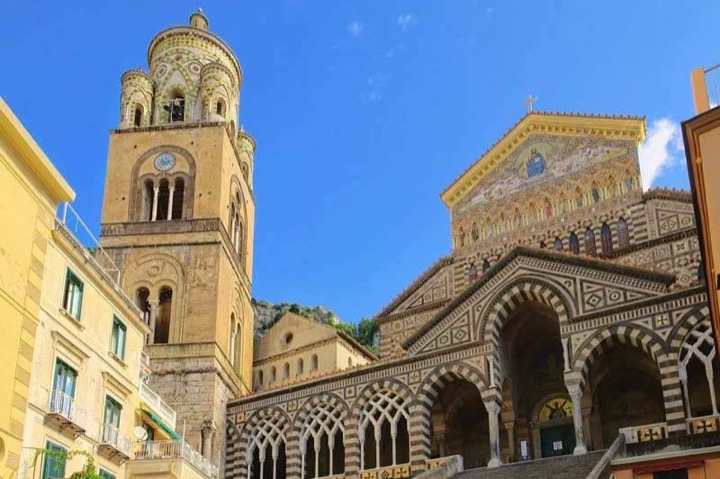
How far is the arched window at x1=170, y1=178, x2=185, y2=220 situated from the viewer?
3553 cm

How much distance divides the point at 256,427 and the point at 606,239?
1349 centimetres

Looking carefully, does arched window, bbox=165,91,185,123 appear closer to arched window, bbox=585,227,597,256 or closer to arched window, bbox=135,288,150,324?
arched window, bbox=135,288,150,324

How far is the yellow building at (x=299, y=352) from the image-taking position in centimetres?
3709

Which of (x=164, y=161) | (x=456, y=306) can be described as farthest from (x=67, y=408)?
(x=164, y=161)

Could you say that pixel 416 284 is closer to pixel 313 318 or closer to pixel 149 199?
pixel 149 199

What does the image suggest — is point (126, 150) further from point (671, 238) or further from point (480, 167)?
point (671, 238)

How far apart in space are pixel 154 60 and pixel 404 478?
2243cm

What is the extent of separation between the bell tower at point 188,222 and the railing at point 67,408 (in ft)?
35.1

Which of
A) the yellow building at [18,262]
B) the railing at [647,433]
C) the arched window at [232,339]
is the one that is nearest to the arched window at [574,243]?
the railing at [647,433]

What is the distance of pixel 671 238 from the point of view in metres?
29.0

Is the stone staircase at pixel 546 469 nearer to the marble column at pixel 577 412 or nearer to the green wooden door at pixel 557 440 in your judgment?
the marble column at pixel 577 412

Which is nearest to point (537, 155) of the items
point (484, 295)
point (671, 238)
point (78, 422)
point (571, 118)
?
point (571, 118)

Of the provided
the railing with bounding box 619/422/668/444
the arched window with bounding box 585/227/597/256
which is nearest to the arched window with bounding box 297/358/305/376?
the arched window with bounding box 585/227/597/256

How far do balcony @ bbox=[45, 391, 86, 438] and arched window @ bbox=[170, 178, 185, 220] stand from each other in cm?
1721
